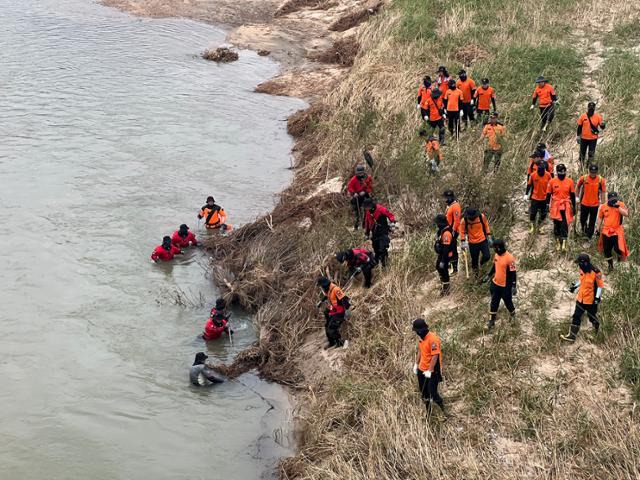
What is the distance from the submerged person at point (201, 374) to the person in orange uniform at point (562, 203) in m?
6.46

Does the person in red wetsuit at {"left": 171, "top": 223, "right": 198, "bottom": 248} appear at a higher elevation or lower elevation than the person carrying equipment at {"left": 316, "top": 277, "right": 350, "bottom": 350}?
lower

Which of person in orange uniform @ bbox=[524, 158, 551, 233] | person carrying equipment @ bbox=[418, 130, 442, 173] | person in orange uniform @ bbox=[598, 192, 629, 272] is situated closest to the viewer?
person in orange uniform @ bbox=[598, 192, 629, 272]

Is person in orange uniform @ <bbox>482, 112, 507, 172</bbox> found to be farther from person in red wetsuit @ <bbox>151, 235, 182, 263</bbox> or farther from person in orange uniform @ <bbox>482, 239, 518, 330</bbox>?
person in red wetsuit @ <bbox>151, 235, 182, 263</bbox>

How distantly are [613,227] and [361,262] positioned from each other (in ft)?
14.4

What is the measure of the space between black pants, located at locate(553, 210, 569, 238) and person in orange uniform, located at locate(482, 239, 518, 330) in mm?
2142

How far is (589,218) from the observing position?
1282cm

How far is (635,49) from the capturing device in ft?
69.6

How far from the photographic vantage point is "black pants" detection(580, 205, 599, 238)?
12570 mm

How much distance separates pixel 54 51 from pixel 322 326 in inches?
921

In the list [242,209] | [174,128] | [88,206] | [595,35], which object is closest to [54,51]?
[174,128]

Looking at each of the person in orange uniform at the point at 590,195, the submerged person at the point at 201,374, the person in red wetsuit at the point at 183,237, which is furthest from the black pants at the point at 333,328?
the person in red wetsuit at the point at 183,237

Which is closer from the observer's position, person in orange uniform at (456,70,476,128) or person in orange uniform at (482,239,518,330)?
person in orange uniform at (482,239,518,330)

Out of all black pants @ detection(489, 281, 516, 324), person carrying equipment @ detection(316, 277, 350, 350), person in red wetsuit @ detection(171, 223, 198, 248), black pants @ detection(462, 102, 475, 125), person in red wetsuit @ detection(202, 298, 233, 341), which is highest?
black pants @ detection(462, 102, 475, 125)

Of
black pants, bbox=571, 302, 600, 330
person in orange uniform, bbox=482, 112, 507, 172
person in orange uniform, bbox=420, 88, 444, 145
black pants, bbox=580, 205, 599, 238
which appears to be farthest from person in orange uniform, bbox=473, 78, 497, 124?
black pants, bbox=571, 302, 600, 330
